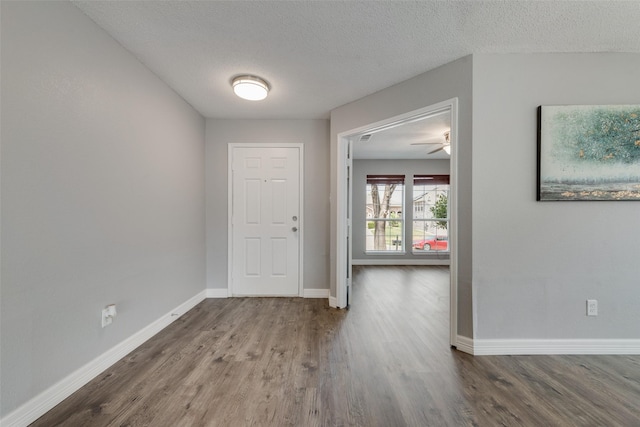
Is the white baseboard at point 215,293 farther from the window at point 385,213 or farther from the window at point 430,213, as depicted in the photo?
the window at point 430,213

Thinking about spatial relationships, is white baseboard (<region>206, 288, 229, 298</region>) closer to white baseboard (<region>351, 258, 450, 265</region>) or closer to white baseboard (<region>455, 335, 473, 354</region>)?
white baseboard (<region>455, 335, 473, 354</region>)

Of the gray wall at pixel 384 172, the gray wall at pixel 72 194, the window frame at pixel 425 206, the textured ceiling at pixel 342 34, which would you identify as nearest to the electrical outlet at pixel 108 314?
the gray wall at pixel 72 194

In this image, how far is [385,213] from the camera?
6113 mm

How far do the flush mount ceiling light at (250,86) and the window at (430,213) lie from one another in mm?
4496

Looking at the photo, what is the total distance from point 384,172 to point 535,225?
13.4 ft

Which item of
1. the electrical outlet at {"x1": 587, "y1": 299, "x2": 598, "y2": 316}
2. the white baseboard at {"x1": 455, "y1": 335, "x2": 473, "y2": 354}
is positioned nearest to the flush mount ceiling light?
the white baseboard at {"x1": 455, "y1": 335, "x2": 473, "y2": 354}

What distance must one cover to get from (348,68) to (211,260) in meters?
2.87

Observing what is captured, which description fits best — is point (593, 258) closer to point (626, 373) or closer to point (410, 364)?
point (626, 373)

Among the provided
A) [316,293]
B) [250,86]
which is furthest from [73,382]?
[250,86]

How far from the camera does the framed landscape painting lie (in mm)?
2039

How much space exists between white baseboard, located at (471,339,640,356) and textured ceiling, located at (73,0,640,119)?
7.61 ft

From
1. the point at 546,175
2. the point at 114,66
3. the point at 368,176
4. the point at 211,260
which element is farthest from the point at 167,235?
the point at 368,176

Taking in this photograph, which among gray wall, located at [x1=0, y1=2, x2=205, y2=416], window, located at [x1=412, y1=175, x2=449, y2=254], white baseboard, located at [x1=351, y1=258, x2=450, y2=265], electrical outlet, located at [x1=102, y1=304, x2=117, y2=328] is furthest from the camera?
window, located at [x1=412, y1=175, x2=449, y2=254]

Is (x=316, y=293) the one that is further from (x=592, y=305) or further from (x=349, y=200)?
(x=592, y=305)
